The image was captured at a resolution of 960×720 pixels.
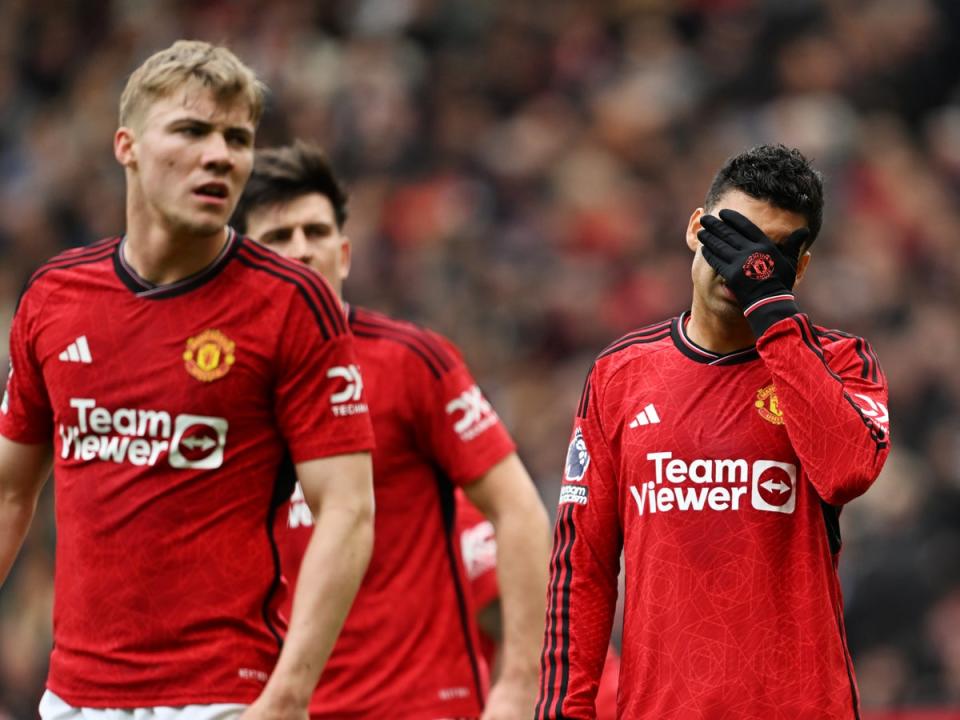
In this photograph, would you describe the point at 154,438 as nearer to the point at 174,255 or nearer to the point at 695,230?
the point at 174,255

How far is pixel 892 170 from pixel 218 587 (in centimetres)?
870

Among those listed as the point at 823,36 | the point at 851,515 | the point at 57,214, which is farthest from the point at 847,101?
the point at 57,214

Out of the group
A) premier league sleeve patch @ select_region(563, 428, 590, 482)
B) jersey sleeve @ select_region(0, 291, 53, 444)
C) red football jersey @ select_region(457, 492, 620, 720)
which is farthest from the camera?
red football jersey @ select_region(457, 492, 620, 720)

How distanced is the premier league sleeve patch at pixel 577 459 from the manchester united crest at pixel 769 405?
0.43 m

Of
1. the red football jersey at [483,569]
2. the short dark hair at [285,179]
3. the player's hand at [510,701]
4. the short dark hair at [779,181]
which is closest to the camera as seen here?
the short dark hair at [779,181]

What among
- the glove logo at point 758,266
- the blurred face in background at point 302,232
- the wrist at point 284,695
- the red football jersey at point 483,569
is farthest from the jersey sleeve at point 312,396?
the red football jersey at point 483,569

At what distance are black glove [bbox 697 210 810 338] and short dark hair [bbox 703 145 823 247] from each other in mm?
67

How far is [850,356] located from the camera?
394 cm

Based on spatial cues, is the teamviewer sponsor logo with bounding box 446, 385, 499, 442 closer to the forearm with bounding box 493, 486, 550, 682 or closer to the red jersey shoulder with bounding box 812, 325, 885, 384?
the forearm with bounding box 493, 486, 550, 682

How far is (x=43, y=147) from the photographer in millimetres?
13836

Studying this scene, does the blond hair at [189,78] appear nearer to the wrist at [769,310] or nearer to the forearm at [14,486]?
the forearm at [14,486]

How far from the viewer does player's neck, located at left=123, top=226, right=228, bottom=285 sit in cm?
448

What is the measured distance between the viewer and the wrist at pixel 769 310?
373 centimetres

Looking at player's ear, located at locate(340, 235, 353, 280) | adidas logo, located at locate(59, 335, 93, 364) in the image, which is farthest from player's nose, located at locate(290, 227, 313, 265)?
adidas logo, located at locate(59, 335, 93, 364)
